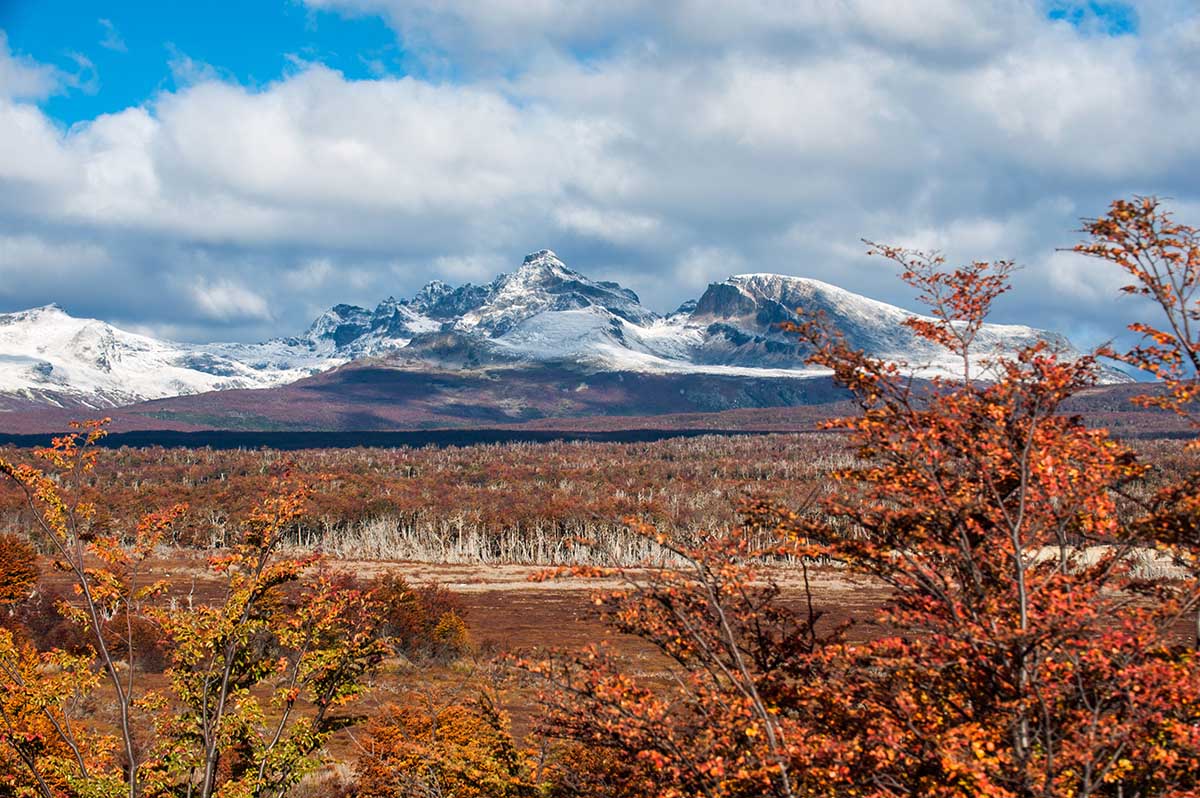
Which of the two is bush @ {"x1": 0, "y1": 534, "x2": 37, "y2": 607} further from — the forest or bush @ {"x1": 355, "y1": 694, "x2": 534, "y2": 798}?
the forest

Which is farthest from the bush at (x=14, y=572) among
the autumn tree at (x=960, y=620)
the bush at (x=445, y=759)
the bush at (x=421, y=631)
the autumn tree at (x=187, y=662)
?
the autumn tree at (x=960, y=620)

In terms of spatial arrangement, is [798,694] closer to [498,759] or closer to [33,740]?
[498,759]

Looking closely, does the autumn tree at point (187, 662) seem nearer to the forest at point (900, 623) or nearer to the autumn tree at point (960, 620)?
the forest at point (900, 623)

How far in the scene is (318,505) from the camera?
131875 mm

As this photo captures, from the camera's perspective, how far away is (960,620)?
809cm

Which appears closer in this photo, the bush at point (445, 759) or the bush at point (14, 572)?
the bush at point (445, 759)

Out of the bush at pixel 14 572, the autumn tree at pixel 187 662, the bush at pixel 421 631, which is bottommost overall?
the bush at pixel 421 631

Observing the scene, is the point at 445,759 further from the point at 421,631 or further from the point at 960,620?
the point at 421,631

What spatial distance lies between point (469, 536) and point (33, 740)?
120 m

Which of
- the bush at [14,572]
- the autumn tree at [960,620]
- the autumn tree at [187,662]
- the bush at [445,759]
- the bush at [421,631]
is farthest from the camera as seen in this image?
the bush at [421,631]

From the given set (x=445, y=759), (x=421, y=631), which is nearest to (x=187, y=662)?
(x=445, y=759)

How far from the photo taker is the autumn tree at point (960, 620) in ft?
26.5

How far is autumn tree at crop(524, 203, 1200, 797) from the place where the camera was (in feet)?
26.5

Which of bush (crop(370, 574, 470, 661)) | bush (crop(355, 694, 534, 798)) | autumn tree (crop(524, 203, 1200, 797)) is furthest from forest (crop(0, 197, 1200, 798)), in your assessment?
bush (crop(370, 574, 470, 661))
